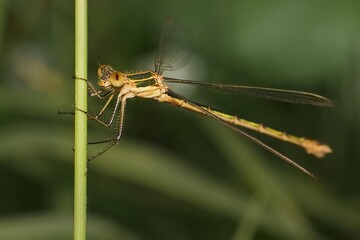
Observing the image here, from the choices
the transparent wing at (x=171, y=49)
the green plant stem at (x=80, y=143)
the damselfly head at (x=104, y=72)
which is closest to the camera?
the green plant stem at (x=80, y=143)

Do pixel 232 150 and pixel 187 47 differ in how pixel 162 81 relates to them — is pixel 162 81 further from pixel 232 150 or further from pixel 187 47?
pixel 232 150

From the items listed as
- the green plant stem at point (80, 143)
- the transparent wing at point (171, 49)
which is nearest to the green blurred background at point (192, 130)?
the transparent wing at point (171, 49)

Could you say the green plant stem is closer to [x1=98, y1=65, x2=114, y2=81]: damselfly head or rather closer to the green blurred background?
[x1=98, y1=65, x2=114, y2=81]: damselfly head

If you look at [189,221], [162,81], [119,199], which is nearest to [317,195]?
[189,221]

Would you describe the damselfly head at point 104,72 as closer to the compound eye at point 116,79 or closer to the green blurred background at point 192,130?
the compound eye at point 116,79

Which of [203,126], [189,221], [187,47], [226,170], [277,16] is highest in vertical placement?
[277,16]

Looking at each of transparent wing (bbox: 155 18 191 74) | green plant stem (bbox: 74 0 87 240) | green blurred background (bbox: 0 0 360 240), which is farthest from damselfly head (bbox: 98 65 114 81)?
green blurred background (bbox: 0 0 360 240)
